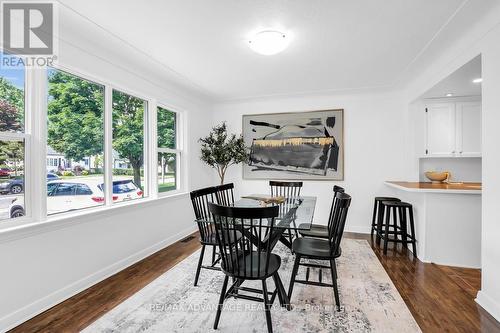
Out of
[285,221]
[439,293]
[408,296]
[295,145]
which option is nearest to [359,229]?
[295,145]

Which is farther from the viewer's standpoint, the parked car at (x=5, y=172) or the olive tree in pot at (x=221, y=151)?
the olive tree in pot at (x=221, y=151)

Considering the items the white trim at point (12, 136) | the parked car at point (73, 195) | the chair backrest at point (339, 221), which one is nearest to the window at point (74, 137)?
the parked car at point (73, 195)

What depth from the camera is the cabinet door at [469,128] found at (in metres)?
3.69

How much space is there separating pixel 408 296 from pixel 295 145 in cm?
298

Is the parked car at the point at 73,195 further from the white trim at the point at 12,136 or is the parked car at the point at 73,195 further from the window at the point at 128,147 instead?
the white trim at the point at 12,136

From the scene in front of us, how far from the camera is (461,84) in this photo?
314cm

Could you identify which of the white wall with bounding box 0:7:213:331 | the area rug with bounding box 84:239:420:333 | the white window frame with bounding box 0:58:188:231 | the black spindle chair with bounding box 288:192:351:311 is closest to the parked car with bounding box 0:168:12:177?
the white window frame with bounding box 0:58:188:231

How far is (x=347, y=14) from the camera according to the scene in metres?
2.10

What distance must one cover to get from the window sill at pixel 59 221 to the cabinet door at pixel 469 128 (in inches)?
188

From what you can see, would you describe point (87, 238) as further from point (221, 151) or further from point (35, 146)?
point (221, 151)

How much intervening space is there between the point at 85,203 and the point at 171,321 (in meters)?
1.62

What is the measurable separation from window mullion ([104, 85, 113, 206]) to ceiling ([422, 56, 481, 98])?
3875mm

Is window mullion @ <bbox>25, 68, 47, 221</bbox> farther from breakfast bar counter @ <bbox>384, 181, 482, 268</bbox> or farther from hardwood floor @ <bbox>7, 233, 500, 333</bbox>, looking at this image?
breakfast bar counter @ <bbox>384, 181, 482, 268</bbox>

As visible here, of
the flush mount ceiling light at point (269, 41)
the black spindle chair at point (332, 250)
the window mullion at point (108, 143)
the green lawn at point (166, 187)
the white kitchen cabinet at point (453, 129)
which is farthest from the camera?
the green lawn at point (166, 187)
